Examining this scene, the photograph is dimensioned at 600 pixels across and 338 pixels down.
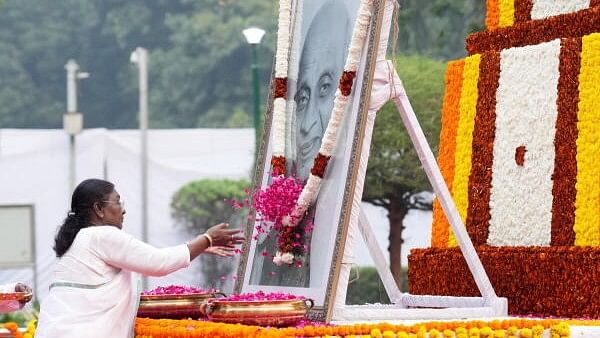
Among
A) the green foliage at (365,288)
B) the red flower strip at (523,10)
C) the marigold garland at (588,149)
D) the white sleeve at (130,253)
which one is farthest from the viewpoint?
the green foliage at (365,288)

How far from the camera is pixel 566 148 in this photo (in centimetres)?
909

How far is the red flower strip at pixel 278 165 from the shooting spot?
8484 millimetres

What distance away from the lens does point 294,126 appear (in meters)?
8.66

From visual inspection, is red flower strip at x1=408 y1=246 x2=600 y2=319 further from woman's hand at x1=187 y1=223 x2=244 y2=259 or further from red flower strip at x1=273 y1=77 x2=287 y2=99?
woman's hand at x1=187 y1=223 x2=244 y2=259

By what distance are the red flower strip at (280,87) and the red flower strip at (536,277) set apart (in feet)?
5.68

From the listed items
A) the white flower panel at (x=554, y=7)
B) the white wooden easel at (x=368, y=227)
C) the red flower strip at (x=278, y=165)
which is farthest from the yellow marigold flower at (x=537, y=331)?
the white flower panel at (x=554, y=7)

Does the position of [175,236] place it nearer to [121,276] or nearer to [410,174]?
[410,174]

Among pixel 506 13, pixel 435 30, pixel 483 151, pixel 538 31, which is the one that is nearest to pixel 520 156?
pixel 483 151

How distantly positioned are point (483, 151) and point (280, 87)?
1768 mm

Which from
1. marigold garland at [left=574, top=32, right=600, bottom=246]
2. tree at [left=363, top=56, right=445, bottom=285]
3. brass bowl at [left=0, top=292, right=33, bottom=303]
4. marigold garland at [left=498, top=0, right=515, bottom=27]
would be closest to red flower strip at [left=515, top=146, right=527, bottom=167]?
marigold garland at [left=574, top=32, right=600, bottom=246]

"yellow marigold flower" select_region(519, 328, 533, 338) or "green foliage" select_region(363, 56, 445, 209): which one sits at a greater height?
"green foliage" select_region(363, 56, 445, 209)

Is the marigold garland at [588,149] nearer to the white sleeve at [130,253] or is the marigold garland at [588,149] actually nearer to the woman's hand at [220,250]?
the woman's hand at [220,250]

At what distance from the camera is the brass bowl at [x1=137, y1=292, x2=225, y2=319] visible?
8266 millimetres

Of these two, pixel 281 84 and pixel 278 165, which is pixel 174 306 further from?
pixel 281 84
